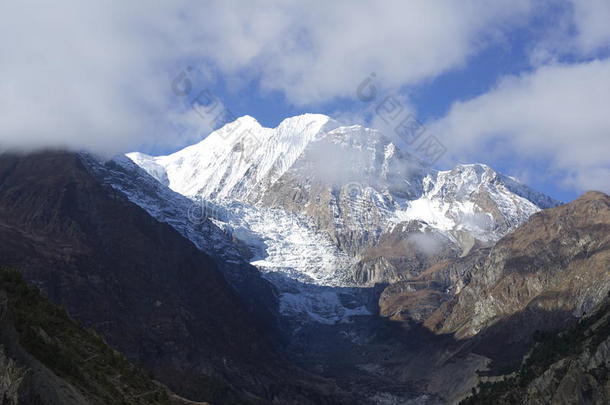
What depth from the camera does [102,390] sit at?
59.6 m

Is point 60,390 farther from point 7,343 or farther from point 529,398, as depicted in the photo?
point 529,398

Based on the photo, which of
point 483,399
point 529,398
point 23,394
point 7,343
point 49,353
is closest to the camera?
point 23,394

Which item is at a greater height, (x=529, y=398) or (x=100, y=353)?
(x=529, y=398)

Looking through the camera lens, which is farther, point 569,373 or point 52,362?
point 569,373

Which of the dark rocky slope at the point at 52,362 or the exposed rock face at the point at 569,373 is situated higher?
the exposed rock face at the point at 569,373

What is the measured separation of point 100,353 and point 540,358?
138 m

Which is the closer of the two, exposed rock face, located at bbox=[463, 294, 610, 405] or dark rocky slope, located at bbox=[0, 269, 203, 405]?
dark rocky slope, located at bbox=[0, 269, 203, 405]

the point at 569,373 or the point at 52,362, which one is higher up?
the point at 569,373

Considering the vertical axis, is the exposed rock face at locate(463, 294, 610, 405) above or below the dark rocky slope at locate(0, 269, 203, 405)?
above

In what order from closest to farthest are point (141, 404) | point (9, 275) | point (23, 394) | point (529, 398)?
point (23, 394) → point (141, 404) → point (9, 275) → point (529, 398)

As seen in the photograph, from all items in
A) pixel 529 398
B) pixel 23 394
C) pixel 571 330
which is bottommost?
pixel 23 394

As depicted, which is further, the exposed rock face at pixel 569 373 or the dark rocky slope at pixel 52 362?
the exposed rock face at pixel 569 373

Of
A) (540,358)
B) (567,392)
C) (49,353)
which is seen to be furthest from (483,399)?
(49,353)

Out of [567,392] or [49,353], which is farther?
[567,392]
